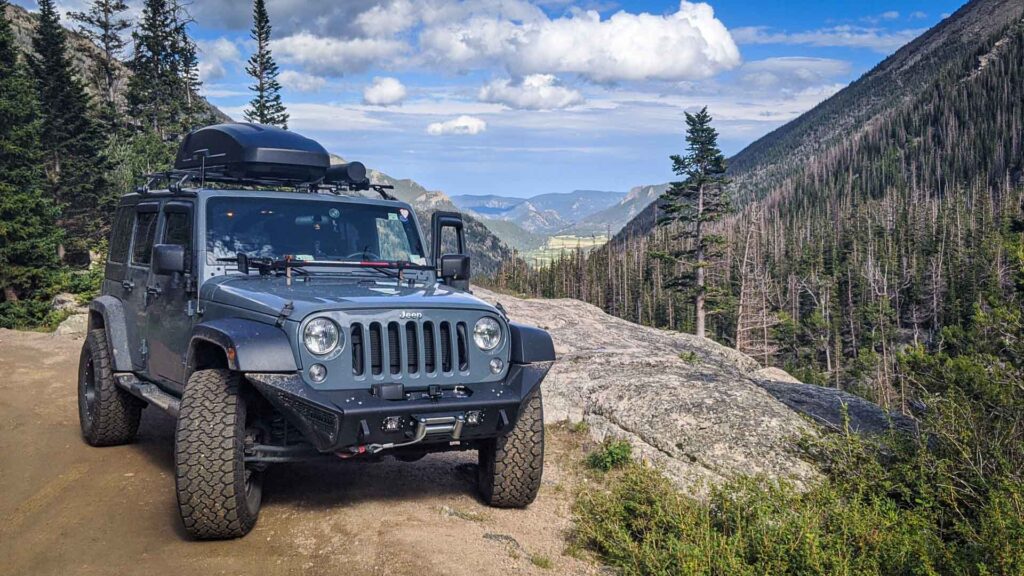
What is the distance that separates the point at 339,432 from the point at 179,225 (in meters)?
Result: 3.27

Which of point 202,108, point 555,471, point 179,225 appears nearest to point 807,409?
point 555,471

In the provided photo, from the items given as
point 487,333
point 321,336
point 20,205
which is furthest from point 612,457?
point 20,205

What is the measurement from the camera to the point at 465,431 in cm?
555

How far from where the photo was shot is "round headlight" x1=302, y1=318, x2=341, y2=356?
17.1 ft

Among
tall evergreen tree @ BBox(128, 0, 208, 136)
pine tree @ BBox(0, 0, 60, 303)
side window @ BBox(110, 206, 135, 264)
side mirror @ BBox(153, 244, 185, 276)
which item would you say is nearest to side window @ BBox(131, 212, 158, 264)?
side window @ BBox(110, 206, 135, 264)

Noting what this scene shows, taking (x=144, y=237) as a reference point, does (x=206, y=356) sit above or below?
below

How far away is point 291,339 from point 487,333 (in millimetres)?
1458

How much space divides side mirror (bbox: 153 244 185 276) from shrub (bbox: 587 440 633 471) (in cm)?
470

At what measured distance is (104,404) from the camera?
26.0 ft

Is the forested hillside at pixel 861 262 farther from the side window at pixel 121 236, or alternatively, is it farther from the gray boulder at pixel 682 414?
the side window at pixel 121 236

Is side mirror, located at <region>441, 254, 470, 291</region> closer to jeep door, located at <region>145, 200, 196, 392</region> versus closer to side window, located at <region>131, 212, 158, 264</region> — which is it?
jeep door, located at <region>145, 200, 196, 392</region>

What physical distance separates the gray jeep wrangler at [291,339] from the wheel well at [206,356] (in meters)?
0.02

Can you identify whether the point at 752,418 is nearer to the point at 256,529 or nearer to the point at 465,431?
the point at 465,431

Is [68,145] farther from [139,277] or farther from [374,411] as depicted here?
[374,411]
